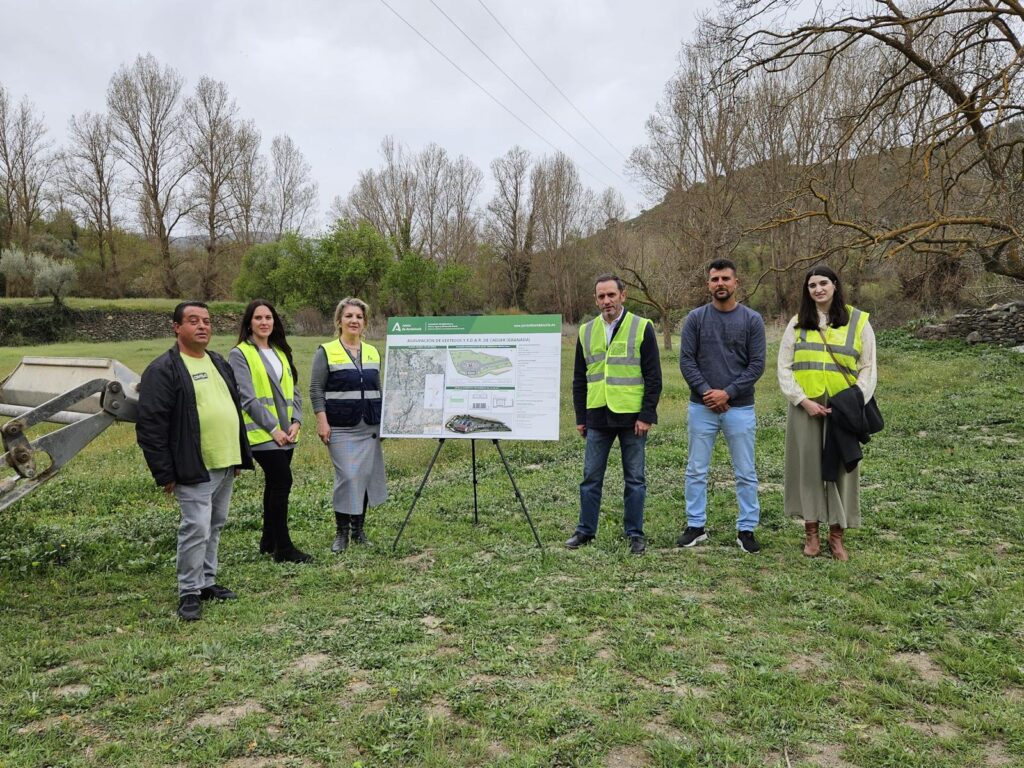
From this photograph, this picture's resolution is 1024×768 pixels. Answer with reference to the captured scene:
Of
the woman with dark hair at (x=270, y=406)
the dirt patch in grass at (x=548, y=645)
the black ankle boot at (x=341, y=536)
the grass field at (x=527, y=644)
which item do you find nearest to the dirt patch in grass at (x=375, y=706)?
the grass field at (x=527, y=644)

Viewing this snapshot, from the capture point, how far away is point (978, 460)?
314 inches

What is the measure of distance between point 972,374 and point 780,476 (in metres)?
10.9

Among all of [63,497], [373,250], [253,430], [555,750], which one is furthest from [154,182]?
[555,750]

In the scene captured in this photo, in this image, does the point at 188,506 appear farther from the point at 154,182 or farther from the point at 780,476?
the point at 154,182

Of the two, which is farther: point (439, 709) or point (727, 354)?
point (727, 354)

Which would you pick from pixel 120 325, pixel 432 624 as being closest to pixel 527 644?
pixel 432 624

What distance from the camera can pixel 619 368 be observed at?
5258mm

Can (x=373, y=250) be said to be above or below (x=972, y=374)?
above

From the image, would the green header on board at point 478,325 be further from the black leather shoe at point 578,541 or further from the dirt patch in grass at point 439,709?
the dirt patch in grass at point 439,709

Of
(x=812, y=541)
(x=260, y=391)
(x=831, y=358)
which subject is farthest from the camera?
(x=260, y=391)

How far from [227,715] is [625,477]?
3236 millimetres

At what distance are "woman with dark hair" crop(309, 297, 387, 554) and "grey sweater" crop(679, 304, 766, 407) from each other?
255 centimetres

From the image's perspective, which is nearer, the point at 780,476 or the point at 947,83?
the point at 780,476

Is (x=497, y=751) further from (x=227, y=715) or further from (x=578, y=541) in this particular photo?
(x=578, y=541)
